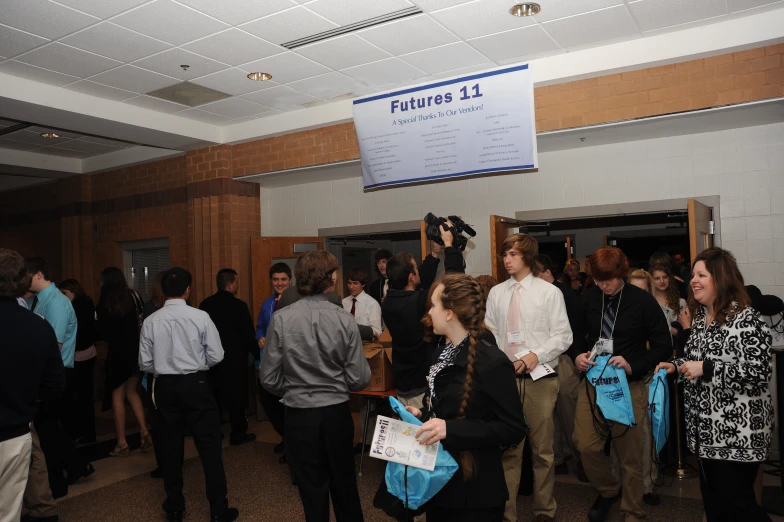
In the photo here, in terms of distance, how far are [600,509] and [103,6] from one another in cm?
441

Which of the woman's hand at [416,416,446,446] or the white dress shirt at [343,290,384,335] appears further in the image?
the white dress shirt at [343,290,384,335]

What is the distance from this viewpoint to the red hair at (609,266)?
335 cm

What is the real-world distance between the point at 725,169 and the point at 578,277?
6.64 feet

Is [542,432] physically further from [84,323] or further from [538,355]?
[84,323]

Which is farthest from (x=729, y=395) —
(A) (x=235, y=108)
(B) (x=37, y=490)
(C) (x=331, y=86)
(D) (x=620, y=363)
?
(A) (x=235, y=108)

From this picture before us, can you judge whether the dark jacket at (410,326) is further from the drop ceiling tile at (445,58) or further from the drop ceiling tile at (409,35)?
the drop ceiling tile at (445,58)

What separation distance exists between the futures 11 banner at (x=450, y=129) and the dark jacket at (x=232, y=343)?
168cm

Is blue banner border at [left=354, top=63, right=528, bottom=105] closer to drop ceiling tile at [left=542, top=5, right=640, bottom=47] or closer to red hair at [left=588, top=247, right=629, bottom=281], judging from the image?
drop ceiling tile at [left=542, top=5, right=640, bottom=47]

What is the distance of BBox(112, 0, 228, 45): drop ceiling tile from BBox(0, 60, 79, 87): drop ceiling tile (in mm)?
1381

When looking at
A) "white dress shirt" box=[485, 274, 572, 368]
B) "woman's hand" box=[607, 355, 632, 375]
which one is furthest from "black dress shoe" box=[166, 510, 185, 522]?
"woman's hand" box=[607, 355, 632, 375]

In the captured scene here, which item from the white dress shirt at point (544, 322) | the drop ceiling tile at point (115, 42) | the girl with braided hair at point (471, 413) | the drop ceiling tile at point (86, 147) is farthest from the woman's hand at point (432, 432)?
the drop ceiling tile at point (86, 147)

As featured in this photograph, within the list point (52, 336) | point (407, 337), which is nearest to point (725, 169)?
point (407, 337)

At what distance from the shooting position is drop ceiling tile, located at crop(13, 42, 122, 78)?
15.3 ft

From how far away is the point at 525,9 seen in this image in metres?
4.09
